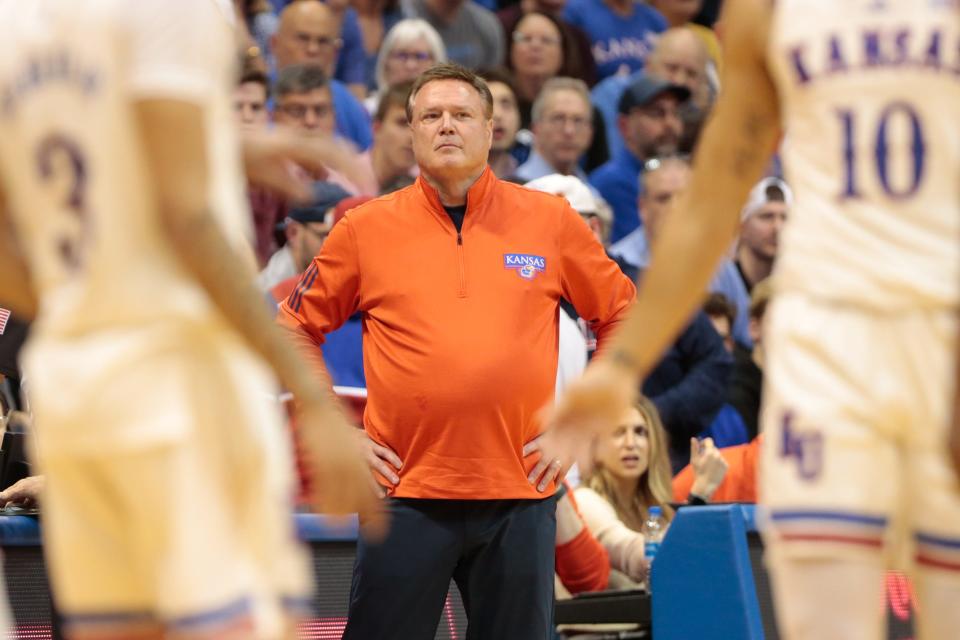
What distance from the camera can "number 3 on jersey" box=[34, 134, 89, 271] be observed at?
3.53 metres

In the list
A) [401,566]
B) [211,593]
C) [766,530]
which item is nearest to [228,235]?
[211,593]

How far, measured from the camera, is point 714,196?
4176 millimetres

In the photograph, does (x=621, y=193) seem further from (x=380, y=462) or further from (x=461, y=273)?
(x=380, y=462)

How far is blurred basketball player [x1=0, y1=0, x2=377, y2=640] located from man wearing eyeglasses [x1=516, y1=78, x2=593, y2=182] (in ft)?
25.9

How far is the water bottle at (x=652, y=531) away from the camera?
7.81 metres

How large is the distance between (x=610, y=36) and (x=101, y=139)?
36.9ft

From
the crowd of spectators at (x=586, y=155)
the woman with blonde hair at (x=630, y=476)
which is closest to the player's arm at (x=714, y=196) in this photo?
the crowd of spectators at (x=586, y=155)

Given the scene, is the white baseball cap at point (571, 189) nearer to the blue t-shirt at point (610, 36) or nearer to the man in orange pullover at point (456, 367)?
the man in orange pullover at point (456, 367)

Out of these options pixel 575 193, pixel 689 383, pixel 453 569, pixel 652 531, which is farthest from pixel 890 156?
pixel 689 383

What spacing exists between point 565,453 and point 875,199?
2.95 feet

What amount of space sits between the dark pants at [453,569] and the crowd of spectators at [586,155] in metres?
0.97

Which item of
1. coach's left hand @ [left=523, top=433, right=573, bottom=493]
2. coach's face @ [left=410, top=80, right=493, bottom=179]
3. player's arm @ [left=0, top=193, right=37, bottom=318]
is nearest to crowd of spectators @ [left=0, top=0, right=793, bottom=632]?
coach's face @ [left=410, top=80, right=493, bottom=179]

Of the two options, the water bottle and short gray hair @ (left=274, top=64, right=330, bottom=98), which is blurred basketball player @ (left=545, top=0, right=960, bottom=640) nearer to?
the water bottle

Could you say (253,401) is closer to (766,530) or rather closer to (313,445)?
(313,445)
